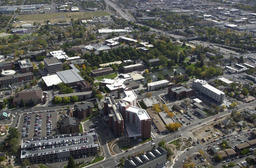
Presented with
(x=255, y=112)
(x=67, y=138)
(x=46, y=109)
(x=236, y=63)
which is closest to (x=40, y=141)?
(x=67, y=138)

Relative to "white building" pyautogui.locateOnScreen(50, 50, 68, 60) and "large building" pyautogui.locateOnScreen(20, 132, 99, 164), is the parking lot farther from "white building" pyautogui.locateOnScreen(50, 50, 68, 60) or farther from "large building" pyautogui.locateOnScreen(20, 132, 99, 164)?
"white building" pyautogui.locateOnScreen(50, 50, 68, 60)

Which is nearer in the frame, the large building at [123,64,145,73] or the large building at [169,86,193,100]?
the large building at [169,86,193,100]

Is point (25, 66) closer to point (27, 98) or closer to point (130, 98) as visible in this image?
point (27, 98)

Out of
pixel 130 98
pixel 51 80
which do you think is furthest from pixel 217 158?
pixel 51 80

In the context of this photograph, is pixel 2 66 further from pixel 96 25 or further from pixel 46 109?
pixel 96 25

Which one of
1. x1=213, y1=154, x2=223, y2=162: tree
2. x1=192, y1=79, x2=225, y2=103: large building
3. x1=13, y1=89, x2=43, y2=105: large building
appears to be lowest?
x1=213, y1=154, x2=223, y2=162: tree

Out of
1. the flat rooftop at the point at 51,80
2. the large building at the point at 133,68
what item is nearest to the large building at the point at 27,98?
the flat rooftop at the point at 51,80

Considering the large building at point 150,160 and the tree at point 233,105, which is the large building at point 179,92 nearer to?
the tree at point 233,105

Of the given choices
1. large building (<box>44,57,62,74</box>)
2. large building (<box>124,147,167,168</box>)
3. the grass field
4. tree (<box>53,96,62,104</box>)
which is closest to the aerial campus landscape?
large building (<box>44,57,62,74</box>)
